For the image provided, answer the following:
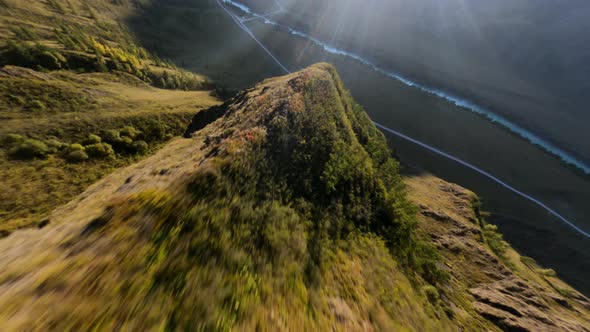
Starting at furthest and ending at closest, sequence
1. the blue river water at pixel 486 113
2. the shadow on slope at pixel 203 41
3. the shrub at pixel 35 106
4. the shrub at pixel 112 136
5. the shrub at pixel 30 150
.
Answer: the shadow on slope at pixel 203 41, the blue river water at pixel 486 113, the shrub at pixel 35 106, the shrub at pixel 112 136, the shrub at pixel 30 150

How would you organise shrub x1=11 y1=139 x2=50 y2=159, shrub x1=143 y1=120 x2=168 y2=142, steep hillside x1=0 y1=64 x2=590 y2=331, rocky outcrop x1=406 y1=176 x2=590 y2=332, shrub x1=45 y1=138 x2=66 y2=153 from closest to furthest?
steep hillside x1=0 y1=64 x2=590 y2=331
rocky outcrop x1=406 y1=176 x2=590 y2=332
shrub x1=11 y1=139 x2=50 y2=159
shrub x1=45 y1=138 x2=66 y2=153
shrub x1=143 y1=120 x2=168 y2=142

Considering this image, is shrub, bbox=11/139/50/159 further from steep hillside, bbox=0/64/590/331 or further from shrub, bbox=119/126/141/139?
steep hillside, bbox=0/64/590/331

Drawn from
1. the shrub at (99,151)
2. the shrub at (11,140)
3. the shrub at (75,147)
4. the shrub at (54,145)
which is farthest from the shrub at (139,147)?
the shrub at (11,140)

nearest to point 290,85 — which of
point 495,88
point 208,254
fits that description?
point 208,254

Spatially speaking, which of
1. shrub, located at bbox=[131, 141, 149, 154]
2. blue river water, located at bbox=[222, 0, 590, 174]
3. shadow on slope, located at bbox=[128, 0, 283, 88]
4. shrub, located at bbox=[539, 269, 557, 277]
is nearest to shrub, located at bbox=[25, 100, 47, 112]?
shrub, located at bbox=[131, 141, 149, 154]

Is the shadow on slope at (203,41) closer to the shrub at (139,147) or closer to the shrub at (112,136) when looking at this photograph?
the shrub at (112,136)

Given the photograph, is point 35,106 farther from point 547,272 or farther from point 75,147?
point 547,272

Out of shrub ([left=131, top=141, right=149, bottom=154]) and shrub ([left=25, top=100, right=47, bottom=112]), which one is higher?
shrub ([left=25, top=100, right=47, bottom=112])
